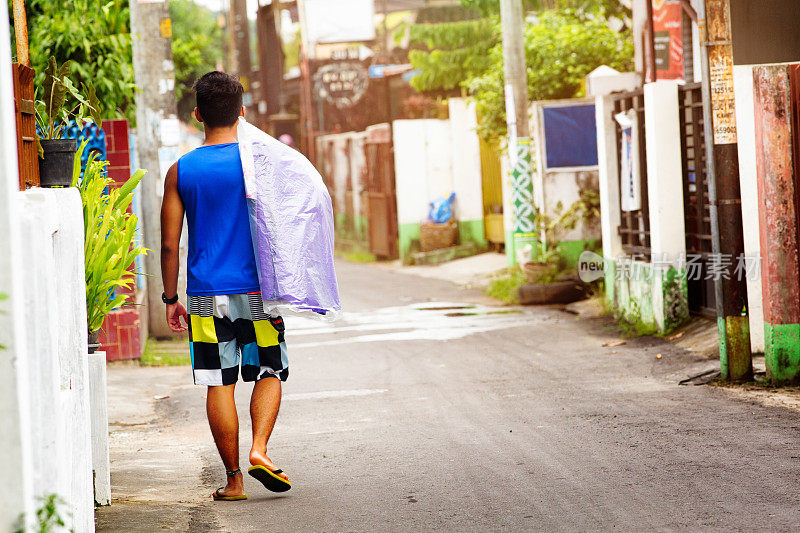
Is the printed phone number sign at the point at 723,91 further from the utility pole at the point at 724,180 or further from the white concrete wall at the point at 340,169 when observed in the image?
the white concrete wall at the point at 340,169

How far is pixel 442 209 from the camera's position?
20688mm

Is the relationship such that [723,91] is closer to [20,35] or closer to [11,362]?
[20,35]

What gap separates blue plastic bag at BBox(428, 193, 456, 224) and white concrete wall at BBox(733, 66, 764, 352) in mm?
12416

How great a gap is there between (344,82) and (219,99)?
26.3 meters

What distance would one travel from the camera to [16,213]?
Answer: 2.82 meters

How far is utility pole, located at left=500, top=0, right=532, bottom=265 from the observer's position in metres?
14.3

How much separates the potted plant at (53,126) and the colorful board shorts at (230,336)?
87 centimetres

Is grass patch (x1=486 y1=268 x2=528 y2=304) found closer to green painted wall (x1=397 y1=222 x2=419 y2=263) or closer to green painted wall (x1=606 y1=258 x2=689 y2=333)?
green painted wall (x1=606 y1=258 x2=689 y2=333)

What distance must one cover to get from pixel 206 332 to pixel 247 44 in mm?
40331

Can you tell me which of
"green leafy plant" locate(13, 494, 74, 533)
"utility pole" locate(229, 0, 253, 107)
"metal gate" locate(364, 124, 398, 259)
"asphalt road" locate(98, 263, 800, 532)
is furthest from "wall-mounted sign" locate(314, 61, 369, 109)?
"green leafy plant" locate(13, 494, 74, 533)

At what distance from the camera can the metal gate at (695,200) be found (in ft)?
32.3

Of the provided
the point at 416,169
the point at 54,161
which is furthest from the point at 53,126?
the point at 416,169


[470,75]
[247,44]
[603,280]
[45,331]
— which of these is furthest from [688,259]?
[247,44]

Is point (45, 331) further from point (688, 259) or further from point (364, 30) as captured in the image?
point (364, 30)
